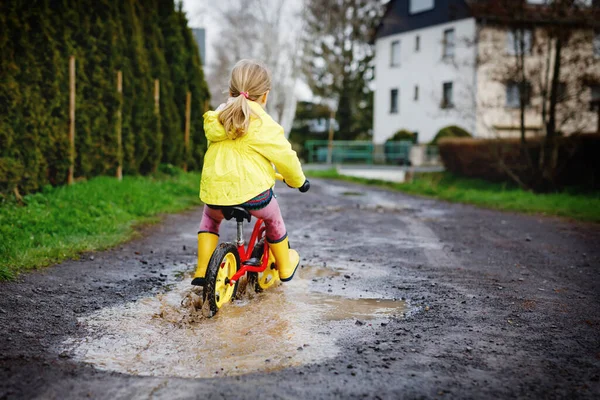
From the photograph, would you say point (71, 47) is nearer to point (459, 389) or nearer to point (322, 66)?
point (459, 389)

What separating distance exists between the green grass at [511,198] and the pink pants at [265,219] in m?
7.85

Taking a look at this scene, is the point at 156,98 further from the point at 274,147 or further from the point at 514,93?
the point at 274,147

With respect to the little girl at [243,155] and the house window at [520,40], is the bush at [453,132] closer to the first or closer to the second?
the house window at [520,40]

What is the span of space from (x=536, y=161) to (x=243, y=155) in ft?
44.1

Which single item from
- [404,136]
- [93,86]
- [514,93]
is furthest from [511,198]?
[404,136]

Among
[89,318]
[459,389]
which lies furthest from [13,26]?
[459,389]

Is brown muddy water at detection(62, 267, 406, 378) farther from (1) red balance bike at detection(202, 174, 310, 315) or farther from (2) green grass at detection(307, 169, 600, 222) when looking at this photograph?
(2) green grass at detection(307, 169, 600, 222)

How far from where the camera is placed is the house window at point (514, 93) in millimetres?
15407

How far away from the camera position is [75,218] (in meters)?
8.36

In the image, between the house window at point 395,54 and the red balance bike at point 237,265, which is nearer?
the red balance bike at point 237,265

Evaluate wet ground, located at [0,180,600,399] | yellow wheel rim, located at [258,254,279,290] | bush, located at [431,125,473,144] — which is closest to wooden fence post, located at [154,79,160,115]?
wet ground, located at [0,180,600,399]

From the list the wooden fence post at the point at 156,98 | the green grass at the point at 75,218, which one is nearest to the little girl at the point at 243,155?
the green grass at the point at 75,218

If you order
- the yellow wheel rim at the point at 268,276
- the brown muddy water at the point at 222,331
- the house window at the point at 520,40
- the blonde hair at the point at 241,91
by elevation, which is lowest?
the brown muddy water at the point at 222,331

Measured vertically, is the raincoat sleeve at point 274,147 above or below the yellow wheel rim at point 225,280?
above
